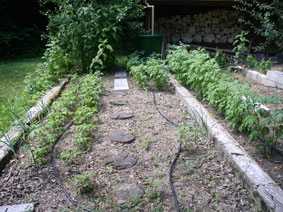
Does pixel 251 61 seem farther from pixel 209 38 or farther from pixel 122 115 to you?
pixel 122 115

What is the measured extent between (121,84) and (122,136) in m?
2.33

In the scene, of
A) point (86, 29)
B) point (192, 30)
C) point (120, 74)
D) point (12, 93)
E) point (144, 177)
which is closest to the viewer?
point (144, 177)

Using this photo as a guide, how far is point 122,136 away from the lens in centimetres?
303

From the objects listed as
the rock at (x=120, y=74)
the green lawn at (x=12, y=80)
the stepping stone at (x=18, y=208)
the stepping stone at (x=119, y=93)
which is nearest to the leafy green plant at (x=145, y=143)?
the stepping stone at (x=18, y=208)

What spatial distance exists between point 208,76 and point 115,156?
190 cm

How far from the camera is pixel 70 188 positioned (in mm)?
2182

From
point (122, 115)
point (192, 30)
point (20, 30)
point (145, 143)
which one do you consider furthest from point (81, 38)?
point (20, 30)

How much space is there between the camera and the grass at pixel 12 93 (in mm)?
3469

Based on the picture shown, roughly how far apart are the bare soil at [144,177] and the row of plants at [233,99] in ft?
1.47

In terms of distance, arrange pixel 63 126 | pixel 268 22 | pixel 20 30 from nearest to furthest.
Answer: pixel 63 126
pixel 268 22
pixel 20 30

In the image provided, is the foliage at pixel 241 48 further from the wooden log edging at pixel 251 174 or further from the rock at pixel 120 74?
the wooden log edging at pixel 251 174

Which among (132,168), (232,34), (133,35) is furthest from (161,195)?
(232,34)

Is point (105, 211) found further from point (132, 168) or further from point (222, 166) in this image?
point (222, 166)

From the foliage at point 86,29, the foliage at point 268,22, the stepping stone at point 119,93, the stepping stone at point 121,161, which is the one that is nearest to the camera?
the stepping stone at point 121,161
